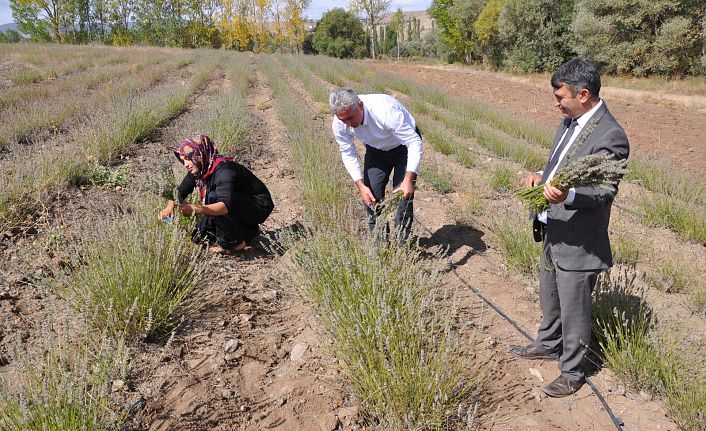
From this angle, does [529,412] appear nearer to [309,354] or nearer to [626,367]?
[626,367]

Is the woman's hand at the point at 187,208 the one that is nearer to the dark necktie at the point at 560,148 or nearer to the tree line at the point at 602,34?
the dark necktie at the point at 560,148

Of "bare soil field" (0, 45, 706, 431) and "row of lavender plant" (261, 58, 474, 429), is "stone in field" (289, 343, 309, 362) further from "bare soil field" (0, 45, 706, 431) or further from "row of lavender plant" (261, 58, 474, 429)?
"row of lavender plant" (261, 58, 474, 429)

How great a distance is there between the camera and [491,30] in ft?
96.0

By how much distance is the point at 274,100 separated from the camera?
11.1 metres

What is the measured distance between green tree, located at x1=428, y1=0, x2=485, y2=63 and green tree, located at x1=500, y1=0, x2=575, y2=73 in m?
6.32

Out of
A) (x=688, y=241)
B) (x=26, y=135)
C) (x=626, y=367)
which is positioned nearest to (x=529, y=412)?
(x=626, y=367)

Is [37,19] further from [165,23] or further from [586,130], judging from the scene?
[586,130]

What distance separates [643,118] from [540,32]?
15.6 metres

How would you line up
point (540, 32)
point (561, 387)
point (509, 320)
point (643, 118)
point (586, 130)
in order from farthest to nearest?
point (540, 32) → point (643, 118) → point (509, 320) → point (561, 387) → point (586, 130)

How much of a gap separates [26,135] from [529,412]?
6842 mm

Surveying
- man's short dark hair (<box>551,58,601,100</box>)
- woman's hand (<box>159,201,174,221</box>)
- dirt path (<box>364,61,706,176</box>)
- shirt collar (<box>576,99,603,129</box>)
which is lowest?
dirt path (<box>364,61,706,176</box>)

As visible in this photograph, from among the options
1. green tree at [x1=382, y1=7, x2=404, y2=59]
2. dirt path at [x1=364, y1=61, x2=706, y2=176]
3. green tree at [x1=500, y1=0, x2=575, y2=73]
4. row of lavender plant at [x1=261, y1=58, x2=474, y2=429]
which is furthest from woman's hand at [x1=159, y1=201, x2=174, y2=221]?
green tree at [x1=382, y1=7, x2=404, y2=59]

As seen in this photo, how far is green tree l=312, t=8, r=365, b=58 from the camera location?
140ft

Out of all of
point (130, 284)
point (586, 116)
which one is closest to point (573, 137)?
point (586, 116)
